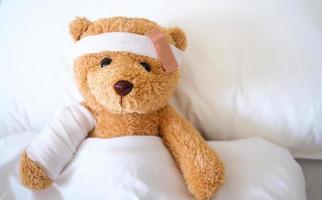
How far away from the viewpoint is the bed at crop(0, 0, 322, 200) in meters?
0.65

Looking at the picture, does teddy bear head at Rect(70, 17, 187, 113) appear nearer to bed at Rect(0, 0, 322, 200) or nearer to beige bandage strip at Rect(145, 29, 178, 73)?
beige bandage strip at Rect(145, 29, 178, 73)

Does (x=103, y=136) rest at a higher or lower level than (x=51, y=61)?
lower

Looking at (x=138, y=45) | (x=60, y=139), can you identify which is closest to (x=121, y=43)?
(x=138, y=45)

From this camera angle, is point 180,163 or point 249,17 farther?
point 249,17

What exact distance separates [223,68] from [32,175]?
17.7 inches

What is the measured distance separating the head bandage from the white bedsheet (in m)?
0.16

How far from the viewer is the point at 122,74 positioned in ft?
1.63

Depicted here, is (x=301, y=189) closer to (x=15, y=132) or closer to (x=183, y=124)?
(x=183, y=124)

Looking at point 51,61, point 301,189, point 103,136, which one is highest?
point 51,61

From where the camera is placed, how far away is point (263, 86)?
666mm

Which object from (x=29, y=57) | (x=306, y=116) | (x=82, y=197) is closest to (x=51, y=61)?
(x=29, y=57)

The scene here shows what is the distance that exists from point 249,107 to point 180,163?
0.72ft

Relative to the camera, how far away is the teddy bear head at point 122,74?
1.63 ft

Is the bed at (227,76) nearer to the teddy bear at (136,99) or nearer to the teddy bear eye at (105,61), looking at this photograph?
the teddy bear at (136,99)
